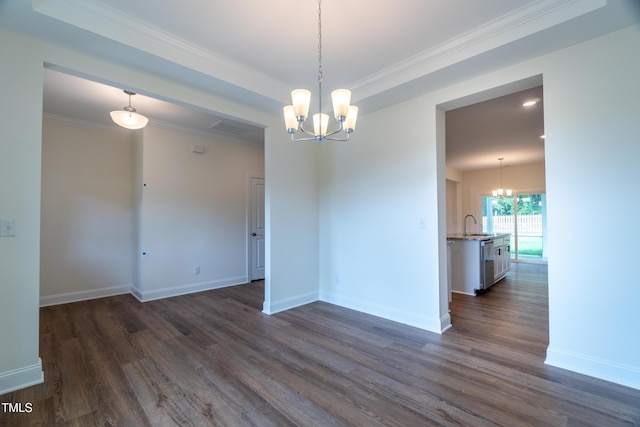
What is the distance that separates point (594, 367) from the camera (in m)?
2.21

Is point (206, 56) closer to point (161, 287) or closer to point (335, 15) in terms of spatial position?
point (335, 15)

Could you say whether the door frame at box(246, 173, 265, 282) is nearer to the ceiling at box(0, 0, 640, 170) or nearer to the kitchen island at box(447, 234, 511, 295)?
the ceiling at box(0, 0, 640, 170)

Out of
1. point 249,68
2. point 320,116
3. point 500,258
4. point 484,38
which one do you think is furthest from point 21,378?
point 500,258

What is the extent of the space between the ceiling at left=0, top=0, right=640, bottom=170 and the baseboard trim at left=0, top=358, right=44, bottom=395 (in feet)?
7.85

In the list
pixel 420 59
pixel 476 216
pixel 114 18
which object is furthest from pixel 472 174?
pixel 114 18

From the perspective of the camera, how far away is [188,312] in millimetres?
3832

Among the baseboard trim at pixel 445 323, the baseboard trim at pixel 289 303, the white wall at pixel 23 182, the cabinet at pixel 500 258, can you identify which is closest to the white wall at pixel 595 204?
the baseboard trim at pixel 445 323

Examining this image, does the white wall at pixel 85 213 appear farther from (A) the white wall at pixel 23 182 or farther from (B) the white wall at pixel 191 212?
(A) the white wall at pixel 23 182

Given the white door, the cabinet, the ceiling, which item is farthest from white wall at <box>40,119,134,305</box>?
the cabinet

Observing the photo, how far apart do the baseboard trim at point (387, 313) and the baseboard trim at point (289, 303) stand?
195mm

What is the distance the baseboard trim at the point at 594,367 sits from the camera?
81.8 inches

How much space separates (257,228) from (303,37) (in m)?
4.00

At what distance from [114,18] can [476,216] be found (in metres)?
9.71

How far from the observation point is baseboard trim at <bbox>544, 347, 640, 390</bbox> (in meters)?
2.08
